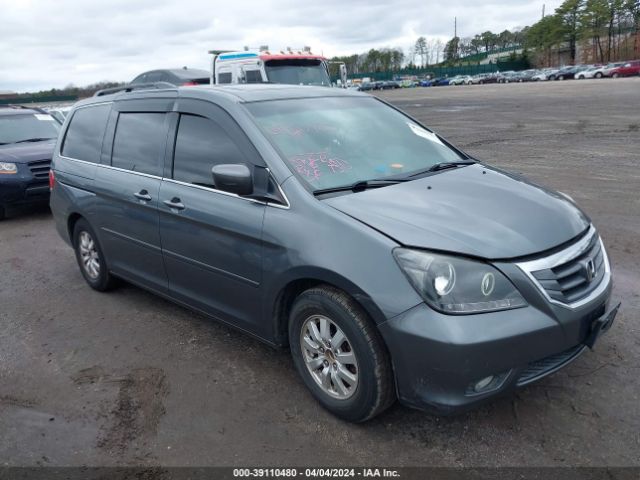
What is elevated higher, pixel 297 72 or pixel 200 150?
pixel 297 72

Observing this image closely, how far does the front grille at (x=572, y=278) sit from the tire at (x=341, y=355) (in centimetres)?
87

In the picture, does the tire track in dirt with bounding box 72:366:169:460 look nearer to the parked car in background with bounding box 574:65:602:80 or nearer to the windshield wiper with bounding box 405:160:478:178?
the windshield wiper with bounding box 405:160:478:178

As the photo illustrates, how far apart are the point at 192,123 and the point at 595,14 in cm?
9493

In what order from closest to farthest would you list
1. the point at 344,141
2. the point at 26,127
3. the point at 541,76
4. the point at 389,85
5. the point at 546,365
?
the point at 546,365 → the point at 344,141 → the point at 26,127 → the point at 541,76 → the point at 389,85

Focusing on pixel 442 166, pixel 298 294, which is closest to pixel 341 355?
pixel 298 294

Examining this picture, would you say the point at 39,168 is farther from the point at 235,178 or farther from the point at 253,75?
the point at 253,75

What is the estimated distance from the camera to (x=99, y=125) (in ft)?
17.0

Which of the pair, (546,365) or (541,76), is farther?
(541,76)

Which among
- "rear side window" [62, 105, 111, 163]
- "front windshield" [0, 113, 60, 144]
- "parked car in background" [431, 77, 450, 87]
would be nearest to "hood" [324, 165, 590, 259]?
"rear side window" [62, 105, 111, 163]

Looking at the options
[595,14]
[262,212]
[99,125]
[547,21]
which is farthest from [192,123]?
[547,21]

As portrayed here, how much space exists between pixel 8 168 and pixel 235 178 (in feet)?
23.1

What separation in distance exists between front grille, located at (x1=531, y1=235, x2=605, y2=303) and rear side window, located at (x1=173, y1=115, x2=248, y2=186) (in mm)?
1913

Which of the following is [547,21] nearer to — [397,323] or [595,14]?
[595,14]

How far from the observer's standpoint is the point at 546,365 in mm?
2879
